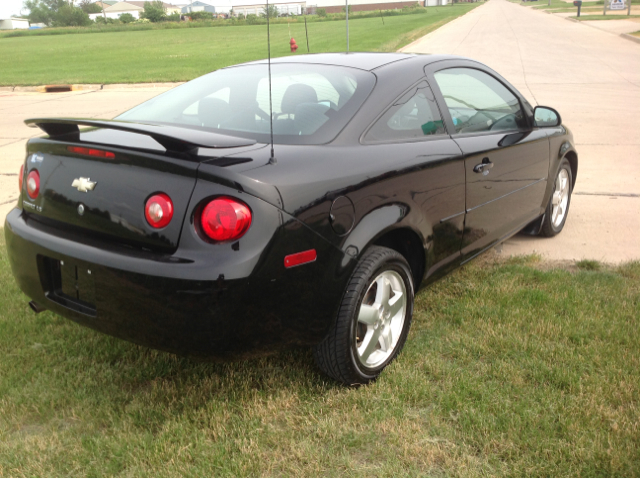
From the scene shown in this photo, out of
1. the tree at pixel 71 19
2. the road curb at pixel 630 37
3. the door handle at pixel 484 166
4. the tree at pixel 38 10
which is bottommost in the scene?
the door handle at pixel 484 166

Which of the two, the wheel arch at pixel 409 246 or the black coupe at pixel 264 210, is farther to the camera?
the wheel arch at pixel 409 246

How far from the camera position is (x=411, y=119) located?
3.14 m

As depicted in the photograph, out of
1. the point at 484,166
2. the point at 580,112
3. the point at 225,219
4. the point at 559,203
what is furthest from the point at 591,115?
the point at 225,219

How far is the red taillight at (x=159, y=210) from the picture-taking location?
226cm

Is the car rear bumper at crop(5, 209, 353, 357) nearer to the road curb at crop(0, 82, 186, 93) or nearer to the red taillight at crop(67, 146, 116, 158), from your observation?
the red taillight at crop(67, 146, 116, 158)

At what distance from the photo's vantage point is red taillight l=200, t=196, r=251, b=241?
7.24 feet

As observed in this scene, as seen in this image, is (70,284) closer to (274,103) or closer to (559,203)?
(274,103)

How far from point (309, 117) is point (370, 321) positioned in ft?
3.29

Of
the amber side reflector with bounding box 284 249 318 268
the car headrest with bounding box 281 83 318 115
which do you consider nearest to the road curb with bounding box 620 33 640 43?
the car headrest with bounding box 281 83 318 115

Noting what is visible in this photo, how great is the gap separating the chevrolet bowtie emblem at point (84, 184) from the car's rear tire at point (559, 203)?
355 cm

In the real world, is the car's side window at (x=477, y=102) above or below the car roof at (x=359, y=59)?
below

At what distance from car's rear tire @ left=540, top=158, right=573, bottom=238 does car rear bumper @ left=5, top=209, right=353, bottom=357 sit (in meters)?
2.88

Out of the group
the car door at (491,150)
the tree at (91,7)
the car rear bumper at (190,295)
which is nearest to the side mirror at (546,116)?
the car door at (491,150)

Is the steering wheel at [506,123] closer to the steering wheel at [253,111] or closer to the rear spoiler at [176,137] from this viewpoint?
the steering wheel at [253,111]
